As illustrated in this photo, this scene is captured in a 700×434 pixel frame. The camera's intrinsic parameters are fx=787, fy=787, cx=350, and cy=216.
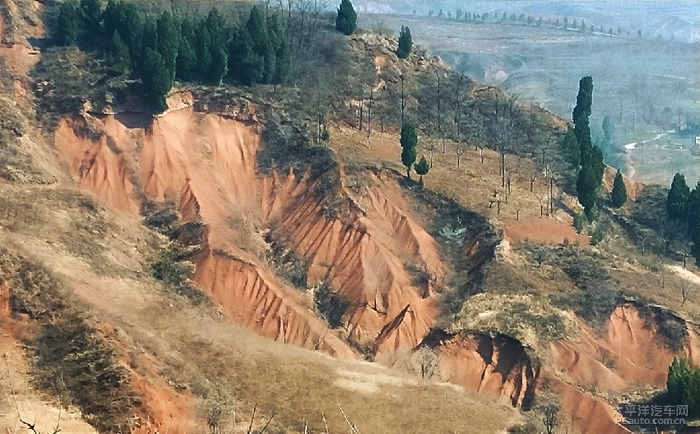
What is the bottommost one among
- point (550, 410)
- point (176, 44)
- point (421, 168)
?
point (550, 410)

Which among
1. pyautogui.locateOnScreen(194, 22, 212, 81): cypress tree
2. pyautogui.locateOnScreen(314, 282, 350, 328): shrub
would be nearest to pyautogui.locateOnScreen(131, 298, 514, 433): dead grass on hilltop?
pyautogui.locateOnScreen(314, 282, 350, 328): shrub

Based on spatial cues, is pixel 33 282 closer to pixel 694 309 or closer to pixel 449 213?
pixel 449 213

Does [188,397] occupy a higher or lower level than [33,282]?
lower

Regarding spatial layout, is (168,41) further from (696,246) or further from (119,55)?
(696,246)

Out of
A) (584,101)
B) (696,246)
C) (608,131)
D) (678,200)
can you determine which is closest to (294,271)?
(696,246)

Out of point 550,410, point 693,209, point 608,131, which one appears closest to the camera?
point 550,410

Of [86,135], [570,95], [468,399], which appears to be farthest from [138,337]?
[570,95]
